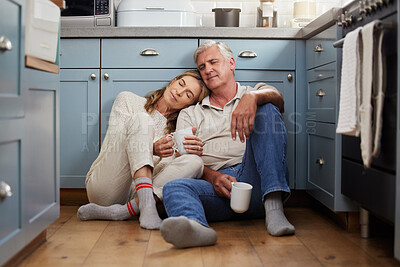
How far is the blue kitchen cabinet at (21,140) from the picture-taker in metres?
1.36

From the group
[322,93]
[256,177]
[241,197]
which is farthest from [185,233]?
[322,93]

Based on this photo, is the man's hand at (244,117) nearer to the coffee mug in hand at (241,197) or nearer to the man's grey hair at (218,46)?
the coffee mug in hand at (241,197)

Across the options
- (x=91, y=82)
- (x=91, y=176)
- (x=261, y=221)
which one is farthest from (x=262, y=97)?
(x=91, y=82)

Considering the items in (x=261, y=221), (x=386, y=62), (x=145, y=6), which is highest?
(x=145, y=6)

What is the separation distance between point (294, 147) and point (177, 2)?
1135 mm

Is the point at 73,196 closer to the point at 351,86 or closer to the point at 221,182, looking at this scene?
the point at 221,182

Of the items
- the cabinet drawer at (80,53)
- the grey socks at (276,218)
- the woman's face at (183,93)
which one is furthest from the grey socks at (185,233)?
the cabinet drawer at (80,53)

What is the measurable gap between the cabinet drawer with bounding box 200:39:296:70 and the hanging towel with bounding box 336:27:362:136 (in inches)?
38.8

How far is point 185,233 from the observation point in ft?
5.42

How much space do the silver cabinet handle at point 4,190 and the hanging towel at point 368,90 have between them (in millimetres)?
1103

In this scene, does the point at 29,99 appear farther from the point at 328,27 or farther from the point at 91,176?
the point at 328,27

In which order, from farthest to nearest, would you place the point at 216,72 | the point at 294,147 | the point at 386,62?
the point at 294,147, the point at 216,72, the point at 386,62

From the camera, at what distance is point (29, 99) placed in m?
1.54

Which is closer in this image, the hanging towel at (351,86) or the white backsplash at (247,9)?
the hanging towel at (351,86)
